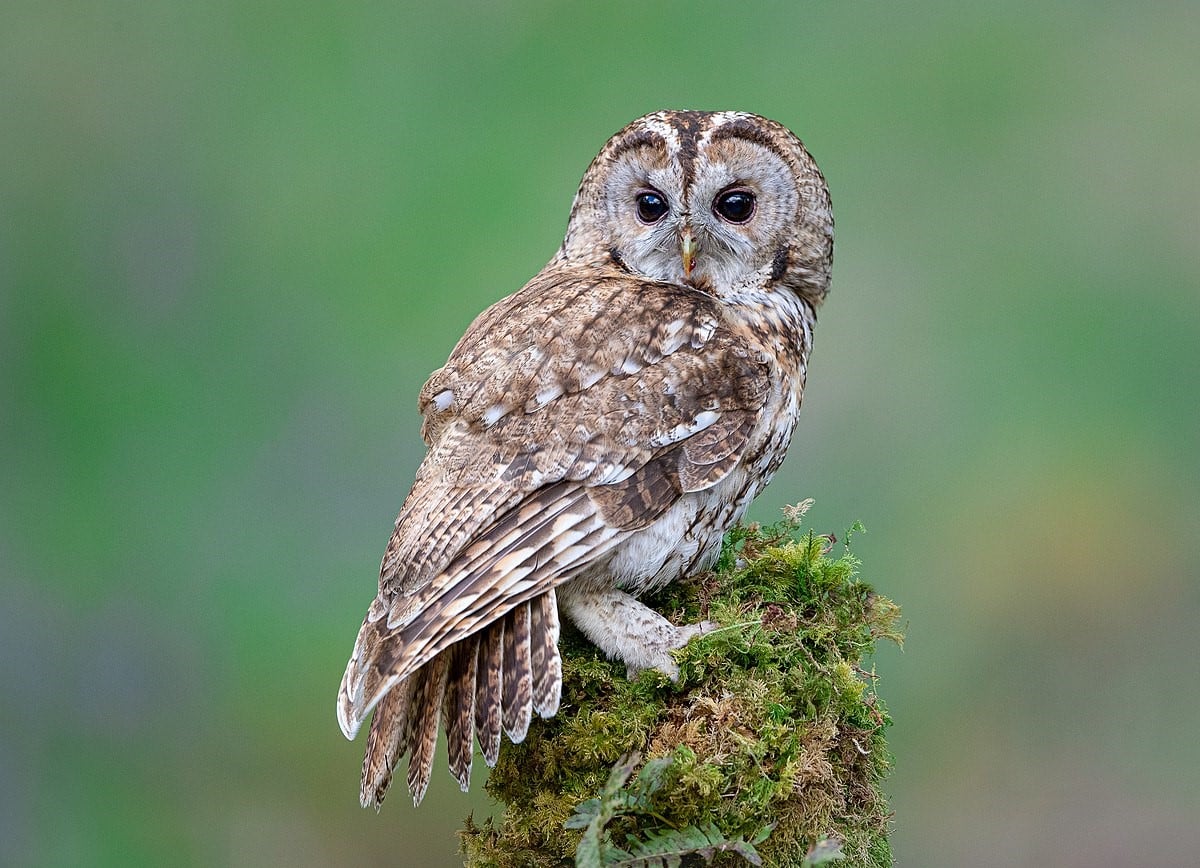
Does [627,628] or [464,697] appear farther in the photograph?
[627,628]

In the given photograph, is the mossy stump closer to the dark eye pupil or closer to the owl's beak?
the owl's beak

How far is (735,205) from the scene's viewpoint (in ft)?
7.84

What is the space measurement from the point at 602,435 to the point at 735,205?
617mm

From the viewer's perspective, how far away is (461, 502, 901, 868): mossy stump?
1.89m

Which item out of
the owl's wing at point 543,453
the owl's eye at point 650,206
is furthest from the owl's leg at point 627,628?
the owl's eye at point 650,206

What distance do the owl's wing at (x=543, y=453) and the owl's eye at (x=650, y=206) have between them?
0.54 ft

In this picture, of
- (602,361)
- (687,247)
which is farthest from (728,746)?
(687,247)

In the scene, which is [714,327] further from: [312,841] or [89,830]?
[89,830]

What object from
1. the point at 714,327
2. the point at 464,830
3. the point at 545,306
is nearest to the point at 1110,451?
the point at 714,327

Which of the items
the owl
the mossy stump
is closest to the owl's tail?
the owl

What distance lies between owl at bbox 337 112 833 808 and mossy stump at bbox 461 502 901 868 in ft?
0.25

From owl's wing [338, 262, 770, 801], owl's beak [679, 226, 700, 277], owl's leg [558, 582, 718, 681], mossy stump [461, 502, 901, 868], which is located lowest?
mossy stump [461, 502, 901, 868]

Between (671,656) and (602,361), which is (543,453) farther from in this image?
(671,656)

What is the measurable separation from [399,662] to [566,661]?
14.5 inches
